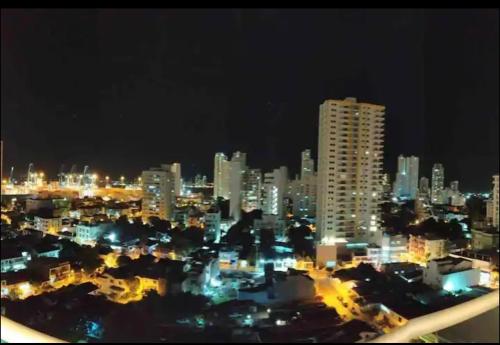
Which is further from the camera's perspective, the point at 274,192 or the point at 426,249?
the point at 274,192

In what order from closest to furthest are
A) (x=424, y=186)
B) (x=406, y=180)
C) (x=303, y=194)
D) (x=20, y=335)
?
(x=20, y=335) → (x=303, y=194) → (x=424, y=186) → (x=406, y=180)

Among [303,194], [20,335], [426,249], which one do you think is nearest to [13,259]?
A: [20,335]

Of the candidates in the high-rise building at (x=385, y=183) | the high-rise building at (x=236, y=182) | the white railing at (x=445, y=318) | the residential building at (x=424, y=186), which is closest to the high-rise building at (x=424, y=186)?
the residential building at (x=424, y=186)

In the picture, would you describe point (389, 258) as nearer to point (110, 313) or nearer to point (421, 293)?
point (421, 293)

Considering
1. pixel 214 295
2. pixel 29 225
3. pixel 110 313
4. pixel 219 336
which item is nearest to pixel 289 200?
pixel 29 225

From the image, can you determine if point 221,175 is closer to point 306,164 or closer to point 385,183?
point 306,164

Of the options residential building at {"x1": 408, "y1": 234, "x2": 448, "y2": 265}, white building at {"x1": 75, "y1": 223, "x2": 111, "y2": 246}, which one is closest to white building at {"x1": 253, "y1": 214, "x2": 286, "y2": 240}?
residential building at {"x1": 408, "y1": 234, "x2": 448, "y2": 265}
